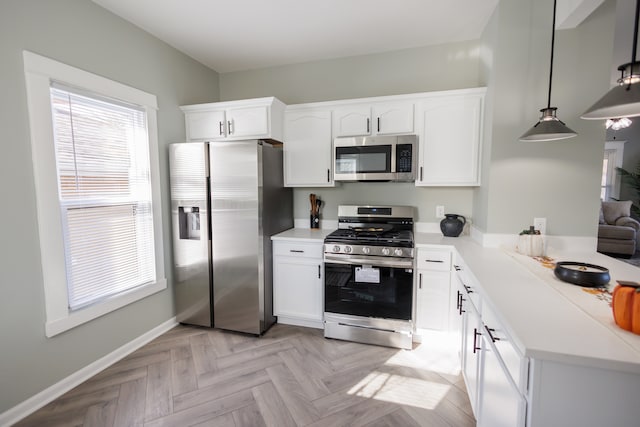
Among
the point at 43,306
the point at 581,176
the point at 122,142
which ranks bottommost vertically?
the point at 43,306

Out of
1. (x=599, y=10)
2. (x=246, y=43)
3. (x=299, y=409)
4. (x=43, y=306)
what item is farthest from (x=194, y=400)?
(x=599, y=10)

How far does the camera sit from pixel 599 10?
1979mm

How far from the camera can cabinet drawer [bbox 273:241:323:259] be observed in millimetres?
2684

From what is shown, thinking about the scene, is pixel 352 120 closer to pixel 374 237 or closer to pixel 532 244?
pixel 374 237

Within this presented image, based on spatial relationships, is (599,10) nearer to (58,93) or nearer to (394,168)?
(394,168)

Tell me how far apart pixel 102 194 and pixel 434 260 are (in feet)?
8.73

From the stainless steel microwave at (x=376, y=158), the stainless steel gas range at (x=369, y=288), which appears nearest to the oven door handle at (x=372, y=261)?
the stainless steel gas range at (x=369, y=288)

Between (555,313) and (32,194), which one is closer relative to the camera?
(555,313)

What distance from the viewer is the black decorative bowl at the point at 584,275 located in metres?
1.35

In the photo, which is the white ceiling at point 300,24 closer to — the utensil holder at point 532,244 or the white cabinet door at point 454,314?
the utensil holder at point 532,244

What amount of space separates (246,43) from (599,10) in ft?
9.02

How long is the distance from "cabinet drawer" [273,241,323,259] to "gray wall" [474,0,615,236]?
55.8 inches

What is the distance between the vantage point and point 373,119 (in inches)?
107

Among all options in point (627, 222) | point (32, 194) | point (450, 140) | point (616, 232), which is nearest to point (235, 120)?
point (32, 194)
